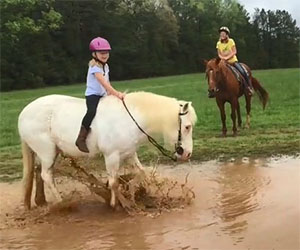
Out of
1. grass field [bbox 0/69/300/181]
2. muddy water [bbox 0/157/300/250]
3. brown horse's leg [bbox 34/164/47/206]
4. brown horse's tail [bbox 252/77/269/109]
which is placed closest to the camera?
muddy water [bbox 0/157/300/250]

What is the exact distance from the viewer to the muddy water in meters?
5.20

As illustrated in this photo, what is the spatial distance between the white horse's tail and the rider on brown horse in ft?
22.6

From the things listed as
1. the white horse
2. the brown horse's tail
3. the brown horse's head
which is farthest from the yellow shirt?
the white horse

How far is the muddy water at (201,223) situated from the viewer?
5203mm

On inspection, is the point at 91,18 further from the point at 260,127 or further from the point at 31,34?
the point at 260,127

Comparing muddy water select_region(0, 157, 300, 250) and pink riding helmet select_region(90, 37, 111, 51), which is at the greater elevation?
pink riding helmet select_region(90, 37, 111, 51)

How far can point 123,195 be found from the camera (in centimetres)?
680

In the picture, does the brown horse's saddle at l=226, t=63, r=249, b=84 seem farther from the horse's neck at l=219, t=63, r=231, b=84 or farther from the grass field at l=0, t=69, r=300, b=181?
the grass field at l=0, t=69, r=300, b=181

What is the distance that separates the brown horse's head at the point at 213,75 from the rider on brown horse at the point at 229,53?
0.62m

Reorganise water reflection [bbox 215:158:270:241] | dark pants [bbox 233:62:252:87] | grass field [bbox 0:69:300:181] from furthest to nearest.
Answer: dark pants [bbox 233:62:252:87] < grass field [bbox 0:69:300:181] < water reflection [bbox 215:158:270:241]

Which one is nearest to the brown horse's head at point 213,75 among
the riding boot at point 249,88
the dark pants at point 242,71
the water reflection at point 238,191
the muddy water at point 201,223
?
the dark pants at point 242,71

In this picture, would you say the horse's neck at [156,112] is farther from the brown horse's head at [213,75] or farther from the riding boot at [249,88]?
the riding boot at [249,88]

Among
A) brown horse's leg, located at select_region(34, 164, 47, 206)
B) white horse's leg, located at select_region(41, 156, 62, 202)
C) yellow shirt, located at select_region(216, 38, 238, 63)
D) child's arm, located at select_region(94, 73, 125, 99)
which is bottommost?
brown horse's leg, located at select_region(34, 164, 47, 206)

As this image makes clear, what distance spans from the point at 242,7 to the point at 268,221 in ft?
195
